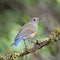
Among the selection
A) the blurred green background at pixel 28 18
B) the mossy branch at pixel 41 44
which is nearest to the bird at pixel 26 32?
the mossy branch at pixel 41 44

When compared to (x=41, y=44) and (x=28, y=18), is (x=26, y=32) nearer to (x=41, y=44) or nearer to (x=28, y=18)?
(x=41, y=44)

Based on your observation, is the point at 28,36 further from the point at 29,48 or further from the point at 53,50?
the point at 53,50

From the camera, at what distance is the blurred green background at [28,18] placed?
6.61 metres

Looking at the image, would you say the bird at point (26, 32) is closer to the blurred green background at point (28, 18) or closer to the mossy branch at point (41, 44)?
the mossy branch at point (41, 44)

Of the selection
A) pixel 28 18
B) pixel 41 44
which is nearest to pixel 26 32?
pixel 41 44

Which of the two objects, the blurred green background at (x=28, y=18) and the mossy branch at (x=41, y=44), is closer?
the mossy branch at (x=41, y=44)

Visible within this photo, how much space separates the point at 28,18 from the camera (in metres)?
7.23

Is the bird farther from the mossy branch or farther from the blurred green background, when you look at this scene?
the blurred green background

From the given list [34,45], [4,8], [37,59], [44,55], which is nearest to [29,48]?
[34,45]

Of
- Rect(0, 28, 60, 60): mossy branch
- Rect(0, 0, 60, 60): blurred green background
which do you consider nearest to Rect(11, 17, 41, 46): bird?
Rect(0, 28, 60, 60): mossy branch

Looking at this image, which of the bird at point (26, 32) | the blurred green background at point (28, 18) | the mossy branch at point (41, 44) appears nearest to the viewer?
the mossy branch at point (41, 44)

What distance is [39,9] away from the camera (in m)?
8.16

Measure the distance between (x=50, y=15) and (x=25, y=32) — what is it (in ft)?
9.29

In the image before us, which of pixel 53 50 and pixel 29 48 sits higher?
pixel 29 48
